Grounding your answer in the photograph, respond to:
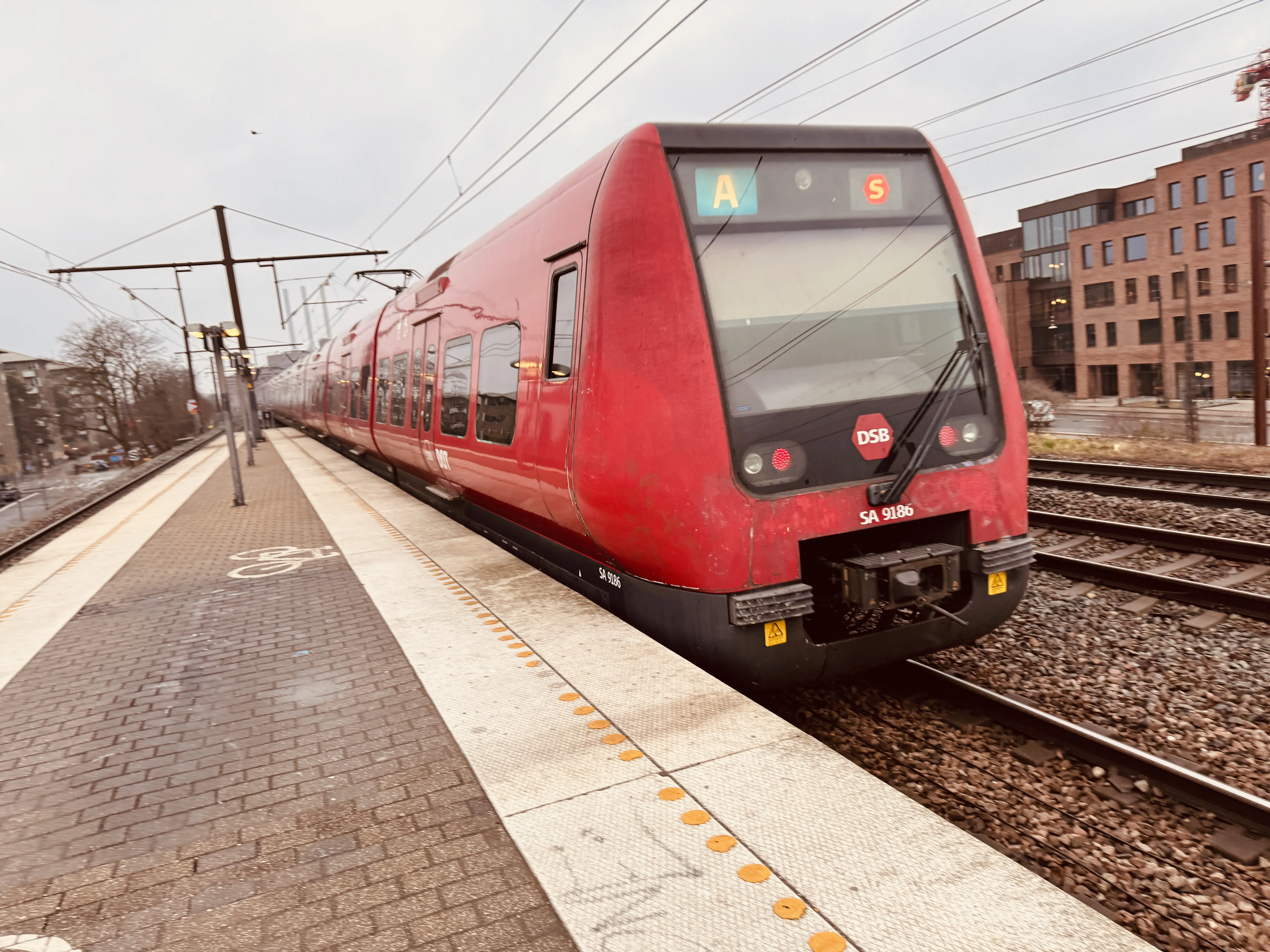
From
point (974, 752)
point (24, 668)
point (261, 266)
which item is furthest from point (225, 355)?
point (974, 752)

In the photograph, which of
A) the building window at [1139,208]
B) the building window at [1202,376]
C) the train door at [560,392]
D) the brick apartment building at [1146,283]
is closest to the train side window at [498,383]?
the train door at [560,392]

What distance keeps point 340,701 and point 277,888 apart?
64.3 inches

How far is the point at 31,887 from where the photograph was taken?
2703mm

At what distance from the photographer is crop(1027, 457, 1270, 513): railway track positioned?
897cm

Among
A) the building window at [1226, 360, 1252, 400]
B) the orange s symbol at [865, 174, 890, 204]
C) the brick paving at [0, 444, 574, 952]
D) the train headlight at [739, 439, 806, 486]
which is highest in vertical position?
the orange s symbol at [865, 174, 890, 204]

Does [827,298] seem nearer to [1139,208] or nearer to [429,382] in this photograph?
[429,382]

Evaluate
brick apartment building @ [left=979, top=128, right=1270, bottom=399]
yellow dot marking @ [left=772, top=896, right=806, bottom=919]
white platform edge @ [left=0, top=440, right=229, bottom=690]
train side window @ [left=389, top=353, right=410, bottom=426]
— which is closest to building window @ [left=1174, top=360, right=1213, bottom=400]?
brick apartment building @ [left=979, top=128, right=1270, bottom=399]

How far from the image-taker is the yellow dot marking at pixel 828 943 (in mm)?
2139

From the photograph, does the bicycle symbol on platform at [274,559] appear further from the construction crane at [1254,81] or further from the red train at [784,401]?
the construction crane at [1254,81]

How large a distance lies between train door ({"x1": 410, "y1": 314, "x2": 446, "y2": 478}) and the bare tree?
112ft

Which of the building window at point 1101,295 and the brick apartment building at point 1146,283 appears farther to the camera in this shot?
the building window at point 1101,295

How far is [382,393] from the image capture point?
39.3ft

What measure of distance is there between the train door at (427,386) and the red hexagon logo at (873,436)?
5163 millimetres

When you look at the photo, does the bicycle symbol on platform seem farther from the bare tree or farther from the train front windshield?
the bare tree
